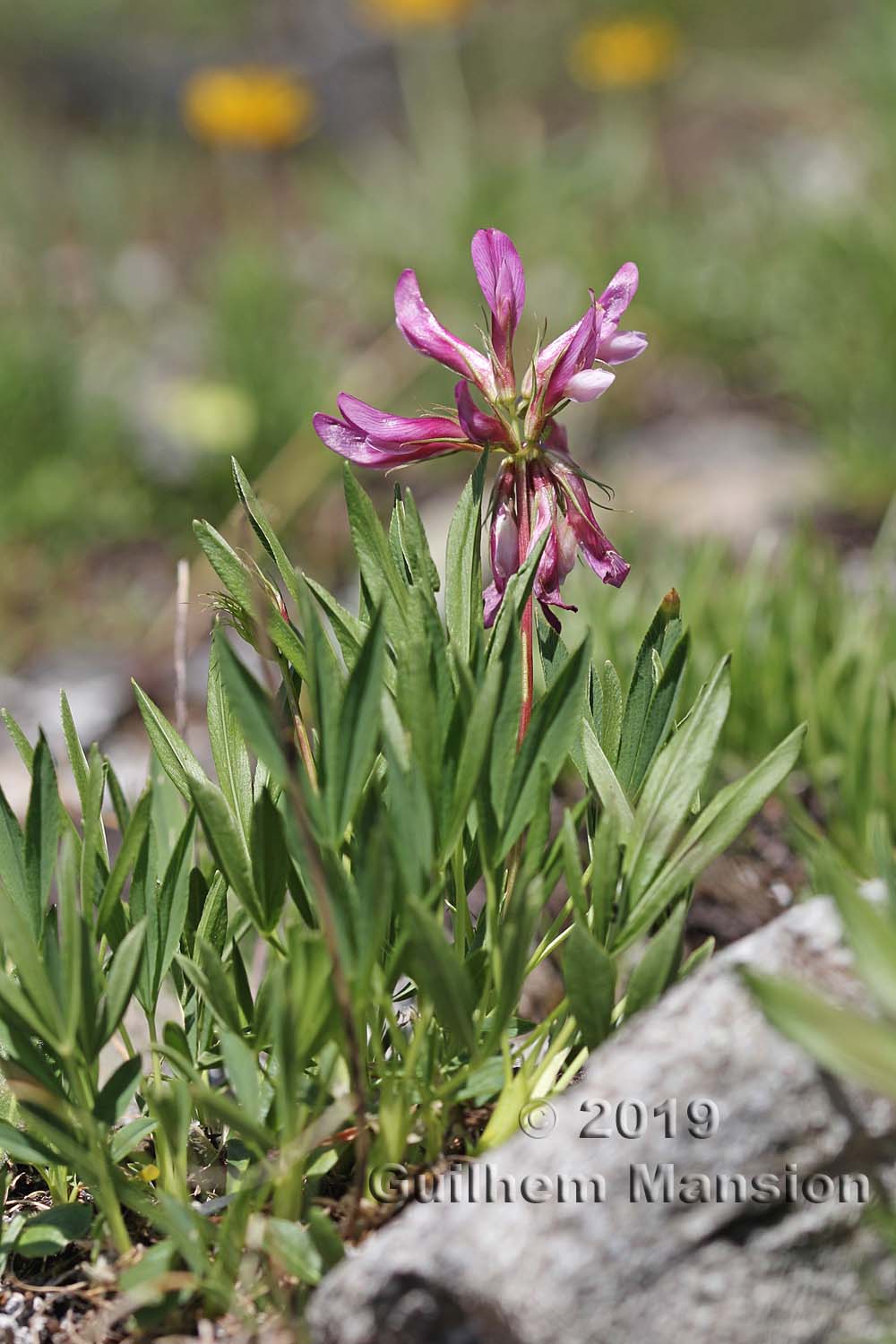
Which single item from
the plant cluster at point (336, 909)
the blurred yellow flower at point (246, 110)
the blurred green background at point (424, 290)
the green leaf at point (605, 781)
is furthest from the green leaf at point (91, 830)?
the blurred yellow flower at point (246, 110)

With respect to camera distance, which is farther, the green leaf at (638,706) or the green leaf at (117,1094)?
the green leaf at (638,706)

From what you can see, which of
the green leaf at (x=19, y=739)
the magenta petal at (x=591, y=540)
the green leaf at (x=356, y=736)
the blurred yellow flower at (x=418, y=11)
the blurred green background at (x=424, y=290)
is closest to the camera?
the green leaf at (x=356, y=736)

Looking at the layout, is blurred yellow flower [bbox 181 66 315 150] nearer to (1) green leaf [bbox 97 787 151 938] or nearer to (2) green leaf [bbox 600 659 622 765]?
(2) green leaf [bbox 600 659 622 765]

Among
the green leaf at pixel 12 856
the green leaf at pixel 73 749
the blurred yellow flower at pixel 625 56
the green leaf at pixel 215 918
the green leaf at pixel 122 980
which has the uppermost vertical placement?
the blurred yellow flower at pixel 625 56

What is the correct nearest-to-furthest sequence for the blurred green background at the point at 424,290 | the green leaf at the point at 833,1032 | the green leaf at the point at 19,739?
the green leaf at the point at 833,1032 → the green leaf at the point at 19,739 → the blurred green background at the point at 424,290

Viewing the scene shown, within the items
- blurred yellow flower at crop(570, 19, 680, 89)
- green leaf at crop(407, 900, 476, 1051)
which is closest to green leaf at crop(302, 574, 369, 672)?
green leaf at crop(407, 900, 476, 1051)

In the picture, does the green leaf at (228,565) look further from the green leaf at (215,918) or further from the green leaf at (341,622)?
the green leaf at (215,918)

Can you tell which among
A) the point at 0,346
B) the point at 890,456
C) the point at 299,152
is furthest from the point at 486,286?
the point at 299,152

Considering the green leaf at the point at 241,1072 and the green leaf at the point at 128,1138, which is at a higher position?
the green leaf at the point at 241,1072
